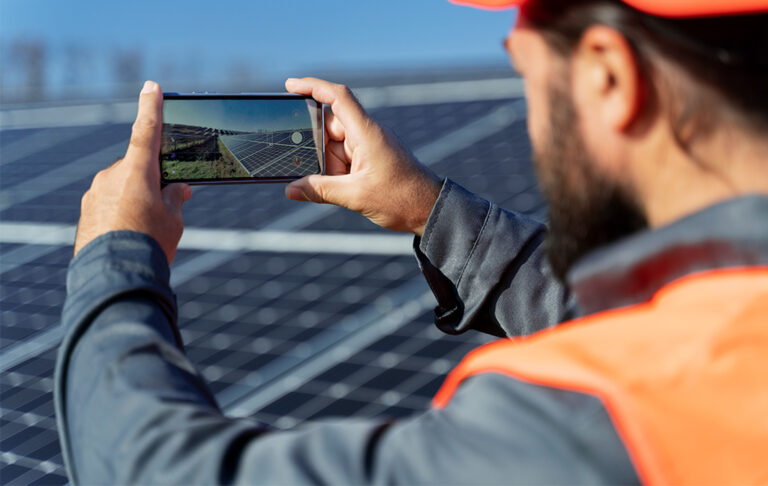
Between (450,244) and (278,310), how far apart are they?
2513 millimetres

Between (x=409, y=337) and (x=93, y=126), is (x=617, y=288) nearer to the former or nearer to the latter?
(x=409, y=337)

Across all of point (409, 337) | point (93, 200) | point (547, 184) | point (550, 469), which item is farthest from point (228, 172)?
point (409, 337)

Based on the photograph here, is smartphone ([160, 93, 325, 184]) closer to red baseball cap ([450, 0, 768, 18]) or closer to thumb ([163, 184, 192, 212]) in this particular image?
thumb ([163, 184, 192, 212])

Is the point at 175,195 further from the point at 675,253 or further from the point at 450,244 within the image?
the point at 675,253

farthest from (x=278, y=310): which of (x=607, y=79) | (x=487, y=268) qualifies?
(x=607, y=79)

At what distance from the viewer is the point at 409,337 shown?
3.65 metres

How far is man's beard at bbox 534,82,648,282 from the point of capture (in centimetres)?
Result: 99

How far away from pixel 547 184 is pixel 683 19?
9.8 inches

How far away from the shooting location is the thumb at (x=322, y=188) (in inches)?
69.3

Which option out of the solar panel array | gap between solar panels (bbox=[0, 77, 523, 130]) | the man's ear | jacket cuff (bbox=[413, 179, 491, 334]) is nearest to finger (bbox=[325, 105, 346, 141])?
jacket cuff (bbox=[413, 179, 491, 334])

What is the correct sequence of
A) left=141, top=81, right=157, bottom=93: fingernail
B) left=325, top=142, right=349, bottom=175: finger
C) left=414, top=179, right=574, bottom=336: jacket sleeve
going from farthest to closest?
left=325, top=142, right=349, bottom=175: finger
left=414, top=179, right=574, bottom=336: jacket sleeve
left=141, top=81, right=157, bottom=93: fingernail

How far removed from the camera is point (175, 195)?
4.63 feet

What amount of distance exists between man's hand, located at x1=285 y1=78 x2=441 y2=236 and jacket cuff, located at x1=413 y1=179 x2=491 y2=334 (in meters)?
0.06

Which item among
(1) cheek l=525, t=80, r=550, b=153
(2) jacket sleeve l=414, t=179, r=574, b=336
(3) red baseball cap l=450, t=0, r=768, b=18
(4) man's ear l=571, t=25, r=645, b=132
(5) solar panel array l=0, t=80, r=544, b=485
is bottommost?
(5) solar panel array l=0, t=80, r=544, b=485
